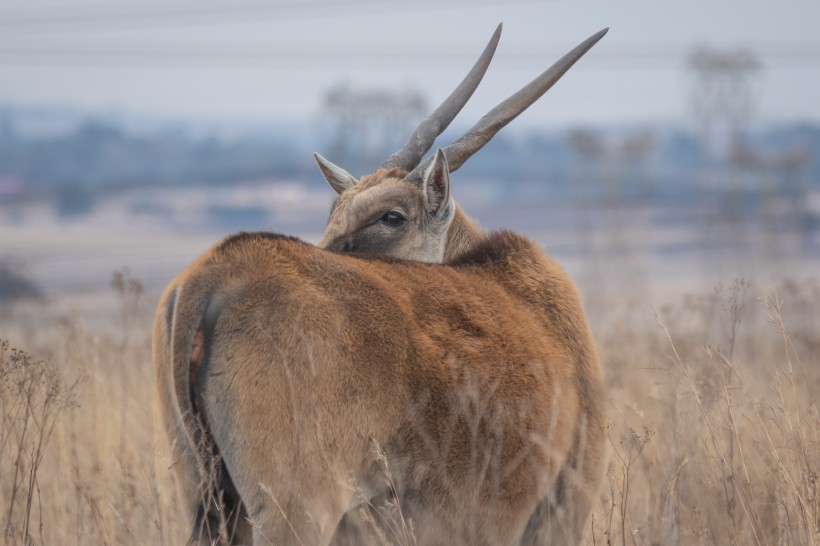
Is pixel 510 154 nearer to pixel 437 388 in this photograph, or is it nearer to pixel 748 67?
pixel 748 67

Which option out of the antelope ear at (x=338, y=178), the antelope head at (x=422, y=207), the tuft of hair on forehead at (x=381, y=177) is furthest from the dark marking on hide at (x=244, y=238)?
the antelope ear at (x=338, y=178)

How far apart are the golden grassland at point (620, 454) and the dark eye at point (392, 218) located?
1.67 meters

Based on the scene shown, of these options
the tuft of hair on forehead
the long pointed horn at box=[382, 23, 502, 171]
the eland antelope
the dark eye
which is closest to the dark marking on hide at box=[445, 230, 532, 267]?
the eland antelope

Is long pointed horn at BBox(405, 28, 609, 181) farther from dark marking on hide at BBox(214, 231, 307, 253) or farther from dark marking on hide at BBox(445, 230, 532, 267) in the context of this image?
dark marking on hide at BBox(214, 231, 307, 253)

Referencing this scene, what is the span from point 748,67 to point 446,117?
45655 mm

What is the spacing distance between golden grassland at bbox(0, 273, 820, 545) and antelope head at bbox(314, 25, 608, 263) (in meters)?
1.42

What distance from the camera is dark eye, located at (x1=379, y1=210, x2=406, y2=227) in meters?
7.11

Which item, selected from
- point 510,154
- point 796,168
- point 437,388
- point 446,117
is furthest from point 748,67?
point 510,154

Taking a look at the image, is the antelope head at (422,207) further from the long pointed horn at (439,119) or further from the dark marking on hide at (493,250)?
the dark marking on hide at (493,250)

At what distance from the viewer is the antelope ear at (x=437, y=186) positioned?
7.05m

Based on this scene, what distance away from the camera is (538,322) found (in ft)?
17.6

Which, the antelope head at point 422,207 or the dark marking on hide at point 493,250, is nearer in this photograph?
the dark marking on hide at point 493,250

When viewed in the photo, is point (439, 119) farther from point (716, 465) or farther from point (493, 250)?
point (716, 465)

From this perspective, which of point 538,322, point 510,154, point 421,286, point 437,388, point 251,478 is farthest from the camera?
point 510,154
